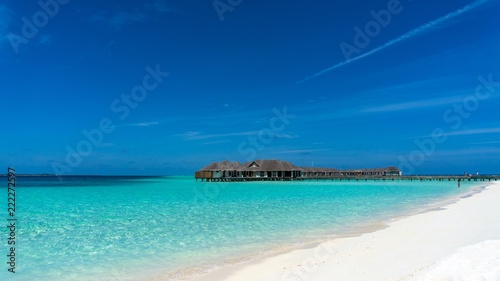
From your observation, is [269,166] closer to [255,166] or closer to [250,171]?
[255,166]

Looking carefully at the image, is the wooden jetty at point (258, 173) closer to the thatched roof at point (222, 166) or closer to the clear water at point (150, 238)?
the thatched roof at point (222, 166)

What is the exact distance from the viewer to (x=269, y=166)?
62.4 m

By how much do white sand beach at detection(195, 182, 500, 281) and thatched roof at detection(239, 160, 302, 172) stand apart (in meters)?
52.2

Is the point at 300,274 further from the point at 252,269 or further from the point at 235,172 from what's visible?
the point at 235,172

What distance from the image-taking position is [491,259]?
5582mm

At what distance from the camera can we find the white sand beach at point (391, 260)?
17.4 ft

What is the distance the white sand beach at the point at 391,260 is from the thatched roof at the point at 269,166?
52.2 m

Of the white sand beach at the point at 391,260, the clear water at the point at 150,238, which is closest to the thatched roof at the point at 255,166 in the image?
the clear water at the point at 150,238

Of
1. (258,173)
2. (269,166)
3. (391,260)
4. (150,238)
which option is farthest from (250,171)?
(391,260)

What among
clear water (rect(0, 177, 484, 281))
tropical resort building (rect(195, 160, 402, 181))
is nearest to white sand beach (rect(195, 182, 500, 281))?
clear water (rect(0, 177, 484, 281))

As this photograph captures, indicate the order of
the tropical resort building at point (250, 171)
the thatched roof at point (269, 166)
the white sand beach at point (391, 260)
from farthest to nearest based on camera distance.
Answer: the thatched roof at point (269, 166) < the tropical resort building at point (250, 171) < the white sand beach at point (391, 260)

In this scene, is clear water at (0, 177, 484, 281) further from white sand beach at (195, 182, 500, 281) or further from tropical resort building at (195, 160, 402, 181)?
tropical resort building at (195, 160, 402, 181)

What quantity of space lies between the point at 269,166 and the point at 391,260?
183 ft

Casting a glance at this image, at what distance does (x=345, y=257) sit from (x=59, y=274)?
5.28 meters
